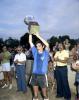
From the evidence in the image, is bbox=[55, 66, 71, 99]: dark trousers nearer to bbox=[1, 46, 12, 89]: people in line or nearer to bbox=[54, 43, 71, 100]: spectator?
bbox=[54, 43, 71, 100]: spectator

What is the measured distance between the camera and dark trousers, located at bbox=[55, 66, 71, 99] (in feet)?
34.3

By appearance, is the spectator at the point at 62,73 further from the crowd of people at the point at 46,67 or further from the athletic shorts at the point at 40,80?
the athletic shorts at the point at 40,80

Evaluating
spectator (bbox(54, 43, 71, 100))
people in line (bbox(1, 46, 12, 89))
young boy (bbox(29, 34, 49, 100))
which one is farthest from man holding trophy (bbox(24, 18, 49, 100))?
people in line (bbox(1, 46, 12, 89))

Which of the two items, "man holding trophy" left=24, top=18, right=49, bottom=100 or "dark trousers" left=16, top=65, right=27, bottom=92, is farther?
"dark trousers" left=16, top=65, right=27, bottom=92

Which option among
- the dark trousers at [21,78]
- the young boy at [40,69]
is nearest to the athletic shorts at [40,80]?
the young boy at [40,69]

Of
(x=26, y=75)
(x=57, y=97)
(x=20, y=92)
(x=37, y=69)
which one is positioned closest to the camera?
(x=37, y=69)

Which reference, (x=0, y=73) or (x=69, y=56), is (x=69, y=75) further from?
(x=0, y=73)

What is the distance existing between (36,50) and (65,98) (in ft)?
5.70

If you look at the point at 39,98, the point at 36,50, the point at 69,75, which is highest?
the point at 36,50

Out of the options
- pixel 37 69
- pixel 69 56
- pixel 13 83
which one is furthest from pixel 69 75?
pixel 13 83

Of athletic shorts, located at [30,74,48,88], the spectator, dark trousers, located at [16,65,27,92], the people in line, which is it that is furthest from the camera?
the people in line

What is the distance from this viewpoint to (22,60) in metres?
11.7

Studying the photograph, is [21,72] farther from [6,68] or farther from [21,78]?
[6,68]

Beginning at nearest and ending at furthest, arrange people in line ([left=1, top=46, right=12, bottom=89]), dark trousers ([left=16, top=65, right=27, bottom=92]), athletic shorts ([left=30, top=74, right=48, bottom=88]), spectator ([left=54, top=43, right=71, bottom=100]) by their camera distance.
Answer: athletic shorts ([left=30, top=74, right=48, bottom=88]), spectator ([left=54, top=43, right=71, bottom=100]), dark trousers ([left=16, top=65, right=27, bottom=92]), people in line ([left=1, top=46, right=12, bottom=89])
